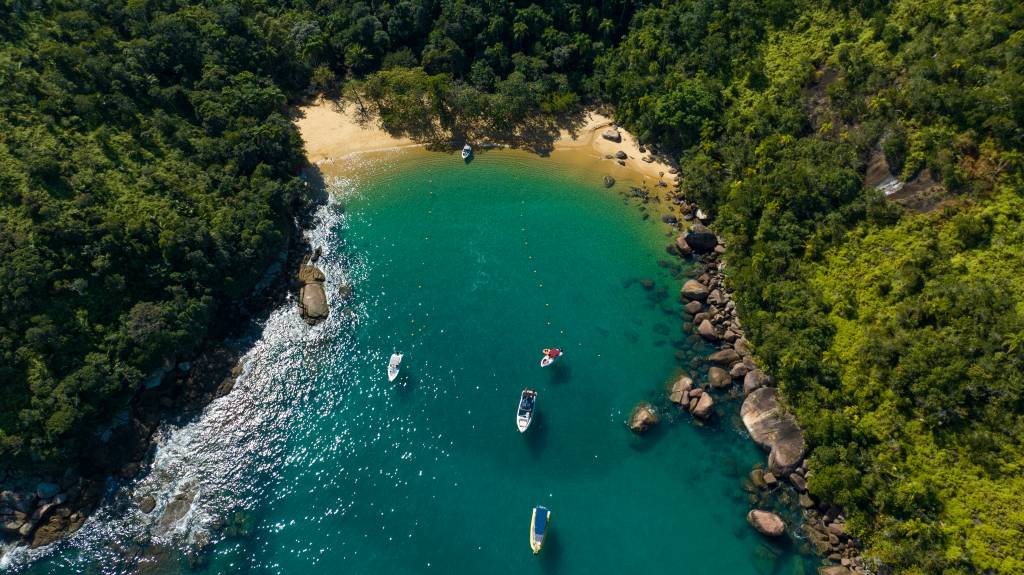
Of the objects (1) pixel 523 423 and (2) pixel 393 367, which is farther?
(2) pixel 393 367

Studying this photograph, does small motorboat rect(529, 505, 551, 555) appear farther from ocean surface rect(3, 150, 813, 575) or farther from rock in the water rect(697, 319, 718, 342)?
rock in the water rect(697, 319, 718, 342)

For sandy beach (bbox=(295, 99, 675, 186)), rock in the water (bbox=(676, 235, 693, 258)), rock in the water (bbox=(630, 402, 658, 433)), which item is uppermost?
sandy beach (bbox=(295, 99, 675, 186))

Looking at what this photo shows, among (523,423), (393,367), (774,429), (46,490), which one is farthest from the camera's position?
(393,367)

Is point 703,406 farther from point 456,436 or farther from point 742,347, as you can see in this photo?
point 456,436

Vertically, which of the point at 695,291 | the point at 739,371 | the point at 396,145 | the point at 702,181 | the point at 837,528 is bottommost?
the point at 837,528

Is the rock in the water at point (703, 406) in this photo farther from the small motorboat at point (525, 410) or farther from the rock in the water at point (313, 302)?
the rock in the water at point (313, 302)

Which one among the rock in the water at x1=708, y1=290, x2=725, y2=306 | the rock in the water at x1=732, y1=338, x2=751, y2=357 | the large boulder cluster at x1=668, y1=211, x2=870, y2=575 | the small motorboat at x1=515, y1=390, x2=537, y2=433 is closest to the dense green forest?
the large boulder cluster at x1=668, y1=211, x2=870, y2=575

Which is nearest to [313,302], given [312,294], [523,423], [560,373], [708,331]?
[312,294]

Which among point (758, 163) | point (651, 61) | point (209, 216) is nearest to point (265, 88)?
point (209, 216)
